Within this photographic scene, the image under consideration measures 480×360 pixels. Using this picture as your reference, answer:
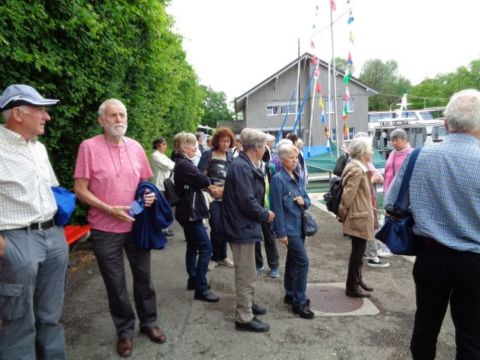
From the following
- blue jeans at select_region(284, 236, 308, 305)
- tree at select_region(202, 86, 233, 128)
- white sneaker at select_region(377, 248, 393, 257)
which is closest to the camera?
blue jeans at select_region(284, 236, 308, 305)

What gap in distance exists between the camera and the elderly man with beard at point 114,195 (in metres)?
3.20

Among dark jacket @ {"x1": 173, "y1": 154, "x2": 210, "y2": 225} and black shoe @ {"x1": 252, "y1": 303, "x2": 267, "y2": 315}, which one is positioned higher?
dark jacket @ {"x1": 173, "y1": 154, "x2": 210, "y2": 225}

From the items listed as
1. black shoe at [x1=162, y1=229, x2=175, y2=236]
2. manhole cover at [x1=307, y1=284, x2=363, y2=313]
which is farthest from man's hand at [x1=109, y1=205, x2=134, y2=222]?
black shoe at [x1=162, y1=229, x2=175, y2=236]

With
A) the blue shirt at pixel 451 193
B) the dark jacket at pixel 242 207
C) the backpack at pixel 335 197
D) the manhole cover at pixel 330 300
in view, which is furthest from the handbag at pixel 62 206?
the backpack at pixel 335 197

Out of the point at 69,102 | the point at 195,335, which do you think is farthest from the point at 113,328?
the point at 69,102

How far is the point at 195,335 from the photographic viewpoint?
370 cm

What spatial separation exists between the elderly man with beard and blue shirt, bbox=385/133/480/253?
2068mm

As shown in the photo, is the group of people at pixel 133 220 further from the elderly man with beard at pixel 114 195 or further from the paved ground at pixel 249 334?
the paved ground at pixel 249 334

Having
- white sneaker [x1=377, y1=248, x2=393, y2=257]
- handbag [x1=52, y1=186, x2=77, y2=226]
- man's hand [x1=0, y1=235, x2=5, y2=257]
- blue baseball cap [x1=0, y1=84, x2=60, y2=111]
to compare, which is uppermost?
blue baseball cap [x1=0, y1=84, x2=60, y2=111]

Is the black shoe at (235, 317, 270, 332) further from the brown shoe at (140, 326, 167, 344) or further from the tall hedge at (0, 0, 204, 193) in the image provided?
the tall hedge at (0, 0, 204, 193)

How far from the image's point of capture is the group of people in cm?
243

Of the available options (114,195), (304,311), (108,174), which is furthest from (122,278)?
(304,311)

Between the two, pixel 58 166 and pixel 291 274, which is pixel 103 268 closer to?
pixel 291 274

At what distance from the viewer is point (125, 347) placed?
3348mm
